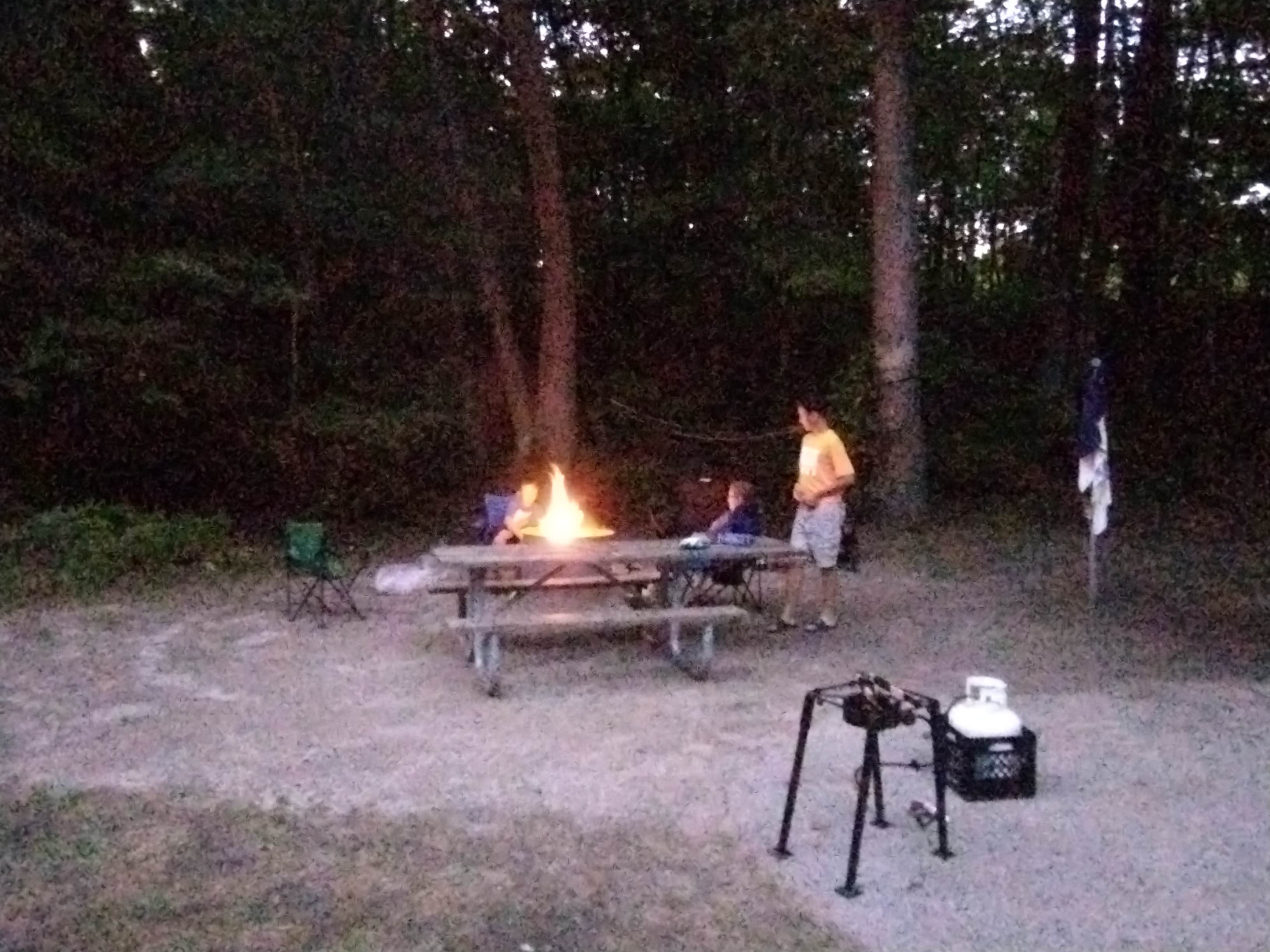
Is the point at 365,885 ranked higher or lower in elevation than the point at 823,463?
lower

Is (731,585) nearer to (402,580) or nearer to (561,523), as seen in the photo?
(561,523)

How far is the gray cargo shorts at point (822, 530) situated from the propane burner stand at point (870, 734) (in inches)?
144

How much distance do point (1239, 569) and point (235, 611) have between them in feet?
26.7

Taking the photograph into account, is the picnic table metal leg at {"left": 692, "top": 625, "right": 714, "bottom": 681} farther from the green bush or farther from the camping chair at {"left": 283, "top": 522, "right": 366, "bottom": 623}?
the green bush

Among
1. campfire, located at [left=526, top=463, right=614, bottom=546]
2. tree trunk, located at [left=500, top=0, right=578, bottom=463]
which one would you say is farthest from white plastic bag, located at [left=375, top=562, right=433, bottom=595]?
tree trunk, located at [left=500, top=0, right=578, bottom=463]

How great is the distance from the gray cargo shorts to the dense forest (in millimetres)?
5433

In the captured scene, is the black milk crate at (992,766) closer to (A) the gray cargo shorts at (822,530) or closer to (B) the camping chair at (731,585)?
(B) the camping chair at (731,585)

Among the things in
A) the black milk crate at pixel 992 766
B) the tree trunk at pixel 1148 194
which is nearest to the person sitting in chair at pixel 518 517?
the black milk crate at pixel 992 766

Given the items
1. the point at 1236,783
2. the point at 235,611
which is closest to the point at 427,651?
the point at 235,611

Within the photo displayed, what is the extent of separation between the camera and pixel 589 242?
16594 mm

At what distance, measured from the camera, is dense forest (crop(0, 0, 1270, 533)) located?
42.7 feet

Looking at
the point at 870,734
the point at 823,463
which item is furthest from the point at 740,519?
the point at 870,734

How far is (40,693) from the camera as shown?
7.39 m

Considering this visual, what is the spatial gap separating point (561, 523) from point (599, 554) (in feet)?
4.30
